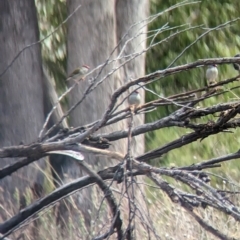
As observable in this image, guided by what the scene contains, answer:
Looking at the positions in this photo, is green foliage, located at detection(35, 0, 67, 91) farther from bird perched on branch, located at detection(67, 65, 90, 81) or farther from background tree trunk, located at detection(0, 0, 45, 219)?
bird perched on branch, located at detection(67, 65, 90, 81)

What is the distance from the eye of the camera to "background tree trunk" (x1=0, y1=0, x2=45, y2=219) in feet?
21.2

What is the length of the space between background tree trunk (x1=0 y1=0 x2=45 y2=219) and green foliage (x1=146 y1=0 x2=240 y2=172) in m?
2.40

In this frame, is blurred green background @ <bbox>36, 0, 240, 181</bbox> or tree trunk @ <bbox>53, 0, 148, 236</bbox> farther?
blurred green background @ <bbox>36, 0, 240, 181</bbox>

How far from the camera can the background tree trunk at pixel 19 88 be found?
647 centimetres

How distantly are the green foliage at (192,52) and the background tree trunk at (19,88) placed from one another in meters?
2.40

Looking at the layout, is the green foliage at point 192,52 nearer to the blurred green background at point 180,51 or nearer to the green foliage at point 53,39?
the blurred green background at point 180,51

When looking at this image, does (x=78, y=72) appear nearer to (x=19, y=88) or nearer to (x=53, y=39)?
(x=19, y=88)

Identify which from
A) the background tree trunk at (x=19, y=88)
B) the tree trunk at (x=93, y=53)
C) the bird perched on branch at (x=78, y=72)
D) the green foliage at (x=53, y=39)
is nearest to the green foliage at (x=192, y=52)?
the green foliage at (x=53, y=39)

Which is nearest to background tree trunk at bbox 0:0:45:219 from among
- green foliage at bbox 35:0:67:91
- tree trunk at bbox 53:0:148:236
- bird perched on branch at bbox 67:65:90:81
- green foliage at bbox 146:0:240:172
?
tree trunk at bbox 53:0:148:236

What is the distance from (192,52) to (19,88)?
10.8 feet

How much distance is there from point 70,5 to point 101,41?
1.30ft

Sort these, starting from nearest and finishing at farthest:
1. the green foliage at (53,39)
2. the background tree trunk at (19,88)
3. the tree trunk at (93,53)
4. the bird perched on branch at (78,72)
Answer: the bird perched on branch at (78,72) → the tree trunk at (93,53) → the background tree trunk at (19,88) → the green foliage at (53,39)

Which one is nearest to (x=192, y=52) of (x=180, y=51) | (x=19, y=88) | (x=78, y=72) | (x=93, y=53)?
(x=180, y=51)

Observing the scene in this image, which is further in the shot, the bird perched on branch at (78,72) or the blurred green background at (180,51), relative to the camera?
the blurred green background at (180,51)
